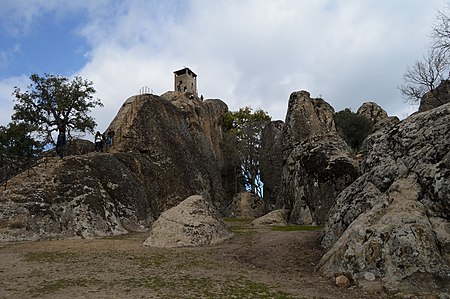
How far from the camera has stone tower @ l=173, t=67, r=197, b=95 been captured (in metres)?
84.5

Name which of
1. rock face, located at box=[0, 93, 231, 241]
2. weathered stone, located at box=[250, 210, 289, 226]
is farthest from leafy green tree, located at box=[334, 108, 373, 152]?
weathered stone, located at box=[250, 210, 289, 226]

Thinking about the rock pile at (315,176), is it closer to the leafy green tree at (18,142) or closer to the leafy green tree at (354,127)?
the leafy green tree at (354,127)

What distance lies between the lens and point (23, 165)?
26.3 meters

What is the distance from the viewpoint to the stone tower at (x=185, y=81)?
277 feet

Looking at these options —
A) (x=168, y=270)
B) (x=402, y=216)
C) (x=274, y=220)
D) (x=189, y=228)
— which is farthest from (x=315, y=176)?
(x=168, y=270)

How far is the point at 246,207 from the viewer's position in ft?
153

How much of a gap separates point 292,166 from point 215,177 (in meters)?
21.7

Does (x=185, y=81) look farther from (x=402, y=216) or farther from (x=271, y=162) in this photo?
(x=402, y=216)

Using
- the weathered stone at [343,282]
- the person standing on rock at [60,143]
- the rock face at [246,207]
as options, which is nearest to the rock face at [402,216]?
the weathered stone at [343,282]

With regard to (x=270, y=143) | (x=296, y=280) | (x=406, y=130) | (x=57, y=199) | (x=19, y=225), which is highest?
(x=270, y=143)

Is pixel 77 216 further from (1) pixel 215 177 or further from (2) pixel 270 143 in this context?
(2) pixel 270 143

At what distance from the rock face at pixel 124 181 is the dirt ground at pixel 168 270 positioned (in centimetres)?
362

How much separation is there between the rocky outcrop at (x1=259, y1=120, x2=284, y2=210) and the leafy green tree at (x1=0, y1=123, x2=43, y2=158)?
30469 millimetres

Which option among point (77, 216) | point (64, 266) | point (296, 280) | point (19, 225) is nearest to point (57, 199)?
point (77, 216)
